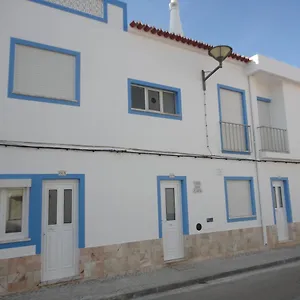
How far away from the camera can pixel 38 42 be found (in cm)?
690

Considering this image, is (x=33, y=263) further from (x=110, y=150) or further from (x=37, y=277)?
(x=110, y=150)

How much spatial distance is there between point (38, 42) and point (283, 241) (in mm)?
9754

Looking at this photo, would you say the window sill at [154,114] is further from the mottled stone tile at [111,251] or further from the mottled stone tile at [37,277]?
the mottled stone tile at [37,277]

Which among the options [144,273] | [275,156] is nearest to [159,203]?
[144,273]

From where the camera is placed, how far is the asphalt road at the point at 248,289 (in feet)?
18.5

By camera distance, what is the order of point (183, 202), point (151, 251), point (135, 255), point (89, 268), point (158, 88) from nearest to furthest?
point (89, 268), point (135, 255), point (151, 251), point (183, 202), point (158, 88)

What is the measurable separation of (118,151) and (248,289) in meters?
4.14

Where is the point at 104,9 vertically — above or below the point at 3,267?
above

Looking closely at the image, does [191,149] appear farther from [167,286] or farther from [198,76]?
[167,286]

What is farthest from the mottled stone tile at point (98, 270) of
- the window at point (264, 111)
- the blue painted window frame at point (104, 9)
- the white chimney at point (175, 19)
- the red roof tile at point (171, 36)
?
the white chimney at point (175, 19)

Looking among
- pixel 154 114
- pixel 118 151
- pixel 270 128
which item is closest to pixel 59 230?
pixel 118 151

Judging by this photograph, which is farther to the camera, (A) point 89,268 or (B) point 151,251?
(B) point 151,251

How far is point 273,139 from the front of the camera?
10.9 meters

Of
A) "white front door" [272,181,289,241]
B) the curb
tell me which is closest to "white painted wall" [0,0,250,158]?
"white front door" [272,181,289,241]
